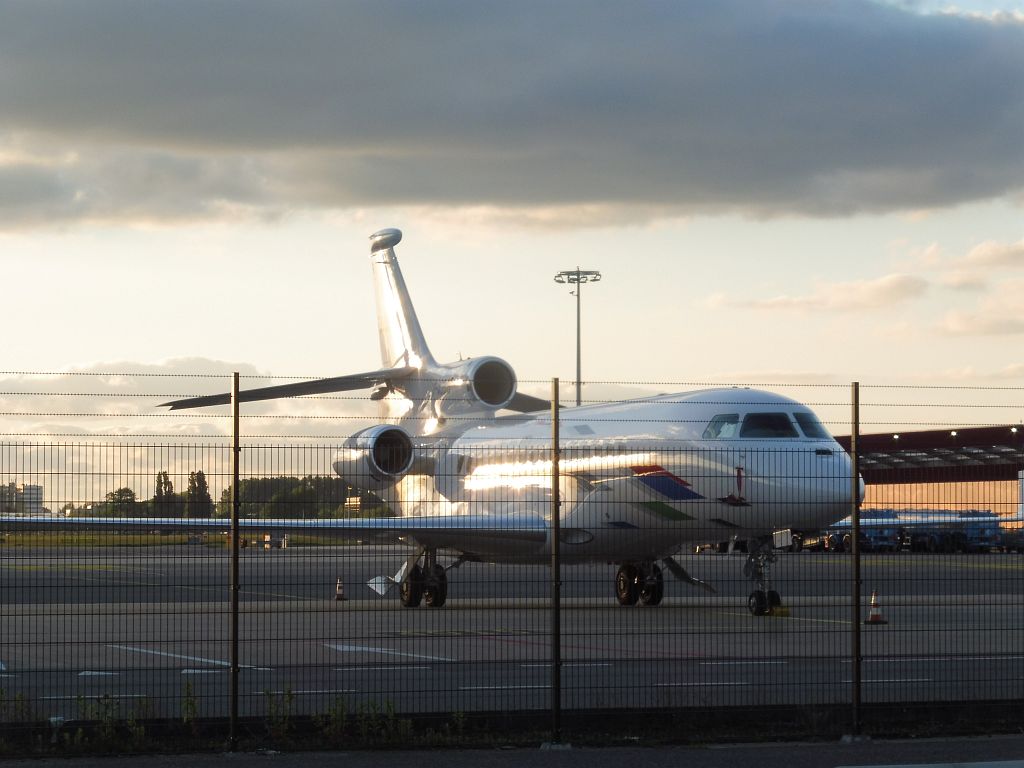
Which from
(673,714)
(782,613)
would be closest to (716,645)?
(782,613)

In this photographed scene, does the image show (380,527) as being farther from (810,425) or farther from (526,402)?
(526,402)

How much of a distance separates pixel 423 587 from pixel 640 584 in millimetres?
3841

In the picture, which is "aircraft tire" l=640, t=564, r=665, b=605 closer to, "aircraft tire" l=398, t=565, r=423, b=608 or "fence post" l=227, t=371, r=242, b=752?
"aircraft tire" l=398, t=565, r=423, b=608

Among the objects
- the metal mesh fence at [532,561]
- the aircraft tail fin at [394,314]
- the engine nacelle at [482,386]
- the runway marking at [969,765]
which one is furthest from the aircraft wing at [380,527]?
the aircraft tail fin at [394,314]

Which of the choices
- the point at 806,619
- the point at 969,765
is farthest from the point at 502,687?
the point at 806,619

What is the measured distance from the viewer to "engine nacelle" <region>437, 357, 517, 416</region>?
31531mm

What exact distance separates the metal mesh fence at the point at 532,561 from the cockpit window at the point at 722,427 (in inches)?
3.2

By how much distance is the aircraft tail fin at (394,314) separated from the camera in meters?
37.3

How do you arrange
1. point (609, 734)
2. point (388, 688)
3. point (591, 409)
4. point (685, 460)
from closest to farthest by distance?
point (609, 734) → point (388, 688) → point (685, 460) → point (591, 409)

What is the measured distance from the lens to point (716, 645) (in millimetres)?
15992

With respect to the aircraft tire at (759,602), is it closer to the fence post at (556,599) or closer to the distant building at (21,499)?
the fence post at (556,599)

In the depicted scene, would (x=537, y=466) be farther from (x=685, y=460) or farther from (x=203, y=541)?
(x=203, y=541)

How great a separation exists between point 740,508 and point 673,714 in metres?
9.96

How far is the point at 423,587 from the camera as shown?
21.8 meters
